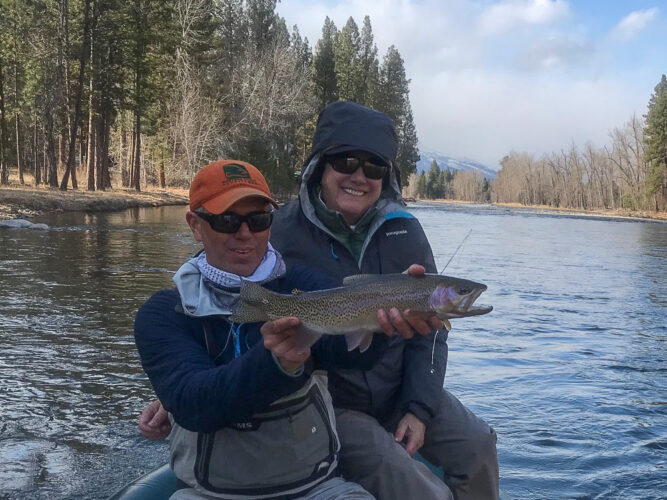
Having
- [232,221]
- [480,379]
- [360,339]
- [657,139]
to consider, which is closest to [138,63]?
[480,379]

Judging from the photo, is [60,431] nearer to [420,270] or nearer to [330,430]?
[330,430]

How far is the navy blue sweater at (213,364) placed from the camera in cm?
224

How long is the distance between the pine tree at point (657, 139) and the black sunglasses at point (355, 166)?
78487 millimetres

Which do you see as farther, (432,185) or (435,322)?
(432,185)

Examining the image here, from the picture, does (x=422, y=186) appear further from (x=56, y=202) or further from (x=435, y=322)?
(x=435, y=322)

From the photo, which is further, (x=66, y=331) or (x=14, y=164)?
(x=14, y=164)

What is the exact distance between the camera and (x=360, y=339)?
2.35 metres

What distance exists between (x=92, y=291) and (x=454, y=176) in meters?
184

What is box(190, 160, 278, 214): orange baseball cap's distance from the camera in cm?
269

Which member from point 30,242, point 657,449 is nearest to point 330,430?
Result: point 657,449

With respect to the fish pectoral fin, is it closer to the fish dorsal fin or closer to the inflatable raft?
the fish dorsal fin

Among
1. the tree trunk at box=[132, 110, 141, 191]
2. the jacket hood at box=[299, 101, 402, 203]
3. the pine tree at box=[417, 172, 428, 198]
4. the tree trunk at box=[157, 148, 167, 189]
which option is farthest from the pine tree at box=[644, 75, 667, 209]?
the pine tree at box=[417, 172, 428, 198]

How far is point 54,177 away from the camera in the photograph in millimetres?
36000

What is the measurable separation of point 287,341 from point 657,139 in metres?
81.4
